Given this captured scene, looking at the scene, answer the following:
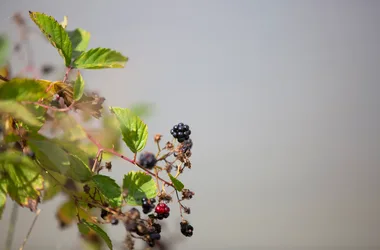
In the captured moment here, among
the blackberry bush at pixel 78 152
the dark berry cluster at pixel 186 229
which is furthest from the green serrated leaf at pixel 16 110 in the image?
the dark berry cluster at pixel 186 229

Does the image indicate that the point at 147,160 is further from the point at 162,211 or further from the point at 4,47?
the point at 4,47

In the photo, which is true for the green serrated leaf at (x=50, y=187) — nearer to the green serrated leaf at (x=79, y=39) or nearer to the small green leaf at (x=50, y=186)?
the small green leaf at (x=50, y=186)

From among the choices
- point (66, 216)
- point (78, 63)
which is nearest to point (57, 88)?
point (78, 63)

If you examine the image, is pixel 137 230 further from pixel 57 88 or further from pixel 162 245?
pixel 57 88

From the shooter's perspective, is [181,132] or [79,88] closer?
[79,88]

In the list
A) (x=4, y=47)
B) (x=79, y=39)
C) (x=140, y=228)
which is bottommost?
(x=140, y=228)

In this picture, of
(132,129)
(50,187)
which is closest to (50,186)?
(50,187)

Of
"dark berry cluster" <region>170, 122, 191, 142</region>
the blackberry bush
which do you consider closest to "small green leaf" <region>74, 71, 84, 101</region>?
the blackberry bush

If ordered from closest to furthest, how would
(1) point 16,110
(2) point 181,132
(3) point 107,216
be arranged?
1. (1) point 16,110
2. (3) point 107,216
3. (2) point 181,132
